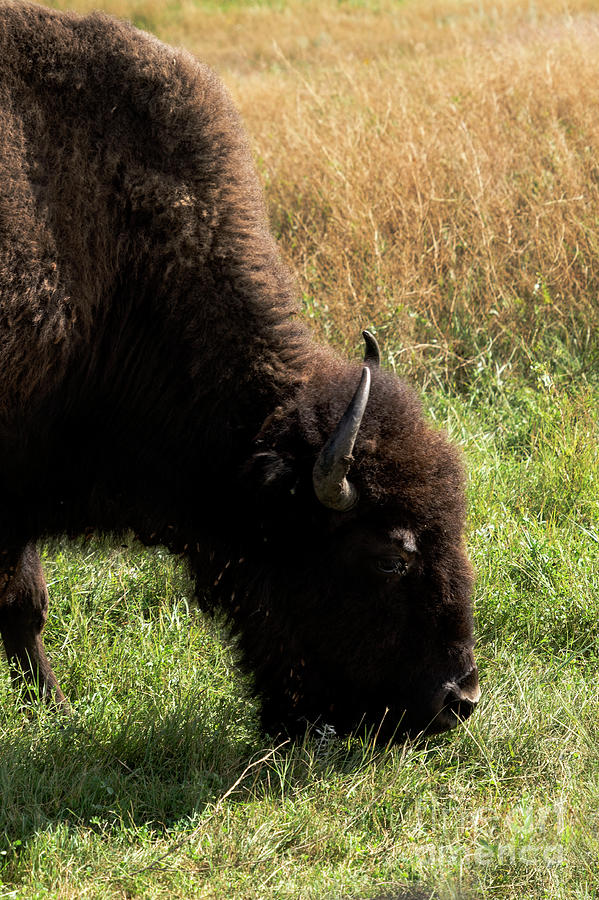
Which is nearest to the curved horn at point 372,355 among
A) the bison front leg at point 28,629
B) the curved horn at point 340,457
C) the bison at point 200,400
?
the bison at point 200,400

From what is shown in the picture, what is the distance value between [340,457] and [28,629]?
195 cm

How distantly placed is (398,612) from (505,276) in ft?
13.5

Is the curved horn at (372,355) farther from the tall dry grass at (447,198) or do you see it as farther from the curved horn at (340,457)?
the tall dry grass at (447,198)

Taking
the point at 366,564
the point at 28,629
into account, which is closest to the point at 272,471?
the point at 366,564

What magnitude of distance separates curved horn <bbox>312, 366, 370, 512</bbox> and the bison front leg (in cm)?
160

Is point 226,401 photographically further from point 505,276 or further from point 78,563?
point 505,276

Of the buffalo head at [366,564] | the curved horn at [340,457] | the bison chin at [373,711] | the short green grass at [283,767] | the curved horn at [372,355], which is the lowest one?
the short green grass at [283,767]

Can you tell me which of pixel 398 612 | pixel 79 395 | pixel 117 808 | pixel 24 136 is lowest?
pixel 117 808

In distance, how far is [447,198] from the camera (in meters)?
7.60

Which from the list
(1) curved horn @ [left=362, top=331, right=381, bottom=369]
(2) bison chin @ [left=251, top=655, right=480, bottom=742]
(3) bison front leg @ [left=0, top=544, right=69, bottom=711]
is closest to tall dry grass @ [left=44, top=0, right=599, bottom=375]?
(1) curved horn @ [left=362, top=331, right=381, bottom=369]

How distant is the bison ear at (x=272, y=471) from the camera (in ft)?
11.8

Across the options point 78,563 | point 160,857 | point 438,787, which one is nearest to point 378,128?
point 78,563

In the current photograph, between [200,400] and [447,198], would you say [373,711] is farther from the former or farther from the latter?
[447,198]

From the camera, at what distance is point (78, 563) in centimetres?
522
